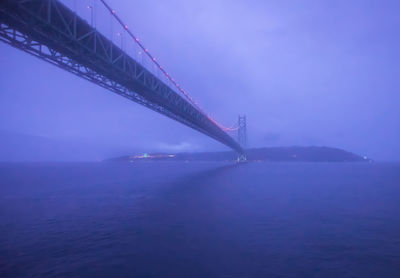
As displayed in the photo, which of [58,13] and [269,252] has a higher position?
[58,13]

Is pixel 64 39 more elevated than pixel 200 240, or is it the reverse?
pixel 64 39

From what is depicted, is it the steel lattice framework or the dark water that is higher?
the steel lattice framework

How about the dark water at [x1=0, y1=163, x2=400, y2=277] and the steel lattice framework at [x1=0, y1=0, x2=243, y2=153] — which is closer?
the dark water at [x1=0, y1=163, x2=400, y2=277]

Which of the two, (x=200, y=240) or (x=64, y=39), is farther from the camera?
(x=64, y=39)

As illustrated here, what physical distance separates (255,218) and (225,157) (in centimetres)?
13583

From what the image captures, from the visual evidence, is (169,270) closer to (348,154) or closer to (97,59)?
(97,59)

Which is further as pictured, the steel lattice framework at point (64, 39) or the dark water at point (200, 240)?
the steel lattice framework at point (64, 39)

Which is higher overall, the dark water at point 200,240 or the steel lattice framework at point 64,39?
the steel lattice framework at point 64,39

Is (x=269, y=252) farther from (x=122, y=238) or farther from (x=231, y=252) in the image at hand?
(x=122, y=238)

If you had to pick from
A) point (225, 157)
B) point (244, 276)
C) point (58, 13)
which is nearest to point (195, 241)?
point (244, 276)

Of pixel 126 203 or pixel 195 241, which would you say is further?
pixel 126 203

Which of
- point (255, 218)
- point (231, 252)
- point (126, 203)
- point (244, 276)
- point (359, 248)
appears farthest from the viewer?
point (126, 203)

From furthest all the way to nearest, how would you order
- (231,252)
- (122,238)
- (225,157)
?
1. (225,157)
2. (122,238)
3. (231,252)

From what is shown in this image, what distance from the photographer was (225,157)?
5728 inches
